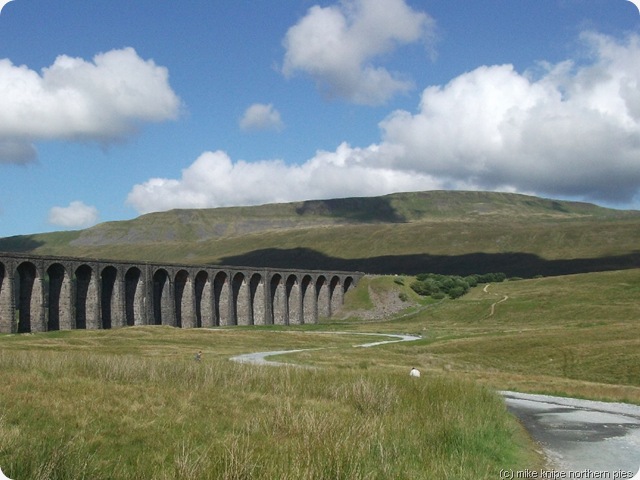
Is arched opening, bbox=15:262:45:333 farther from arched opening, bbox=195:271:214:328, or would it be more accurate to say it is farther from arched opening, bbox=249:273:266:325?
arched opening, bbox=249:273:266:325

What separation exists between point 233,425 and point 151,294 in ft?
265

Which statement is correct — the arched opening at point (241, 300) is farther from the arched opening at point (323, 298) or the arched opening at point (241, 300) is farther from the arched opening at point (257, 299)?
the arched opening at point (323, 298)

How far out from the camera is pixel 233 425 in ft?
50.6

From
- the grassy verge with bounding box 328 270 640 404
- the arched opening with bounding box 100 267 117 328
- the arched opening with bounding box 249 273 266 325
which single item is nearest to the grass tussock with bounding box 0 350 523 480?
the grassy verge with bounding box 328 270 640 404

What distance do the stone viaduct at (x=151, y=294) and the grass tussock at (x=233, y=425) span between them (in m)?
56.1

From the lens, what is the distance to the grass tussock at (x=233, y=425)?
446 inches

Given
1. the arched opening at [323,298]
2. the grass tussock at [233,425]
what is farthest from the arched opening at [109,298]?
the grass tussock at [233,425]

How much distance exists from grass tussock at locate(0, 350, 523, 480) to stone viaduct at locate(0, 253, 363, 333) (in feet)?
184

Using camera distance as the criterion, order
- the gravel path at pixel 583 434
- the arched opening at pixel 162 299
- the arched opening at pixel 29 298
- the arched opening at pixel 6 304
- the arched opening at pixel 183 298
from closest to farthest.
→ the gravel path at pixel 583 434 → the arched opening at pixel 6 304 → the arched opening at pixel 29 298 → the arched opening at pixel 162 299 → the arched opening at pixel 183 298

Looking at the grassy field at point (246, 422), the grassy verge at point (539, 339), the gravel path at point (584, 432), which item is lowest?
the grassy verge at point (539, 339)

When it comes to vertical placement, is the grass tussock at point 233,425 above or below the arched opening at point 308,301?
above

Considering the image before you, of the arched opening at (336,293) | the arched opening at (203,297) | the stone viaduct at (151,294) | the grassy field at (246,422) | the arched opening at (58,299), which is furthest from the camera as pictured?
the arched opening at (336,293)

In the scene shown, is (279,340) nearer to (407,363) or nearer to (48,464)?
(407,363)

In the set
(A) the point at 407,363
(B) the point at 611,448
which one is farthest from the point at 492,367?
(B) the point at 611,448
